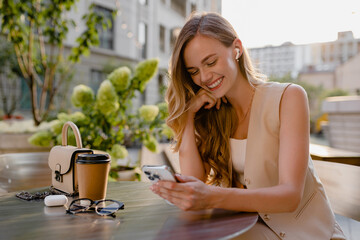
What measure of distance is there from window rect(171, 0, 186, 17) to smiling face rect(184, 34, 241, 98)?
2073 cm

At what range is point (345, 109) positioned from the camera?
4.62 metres

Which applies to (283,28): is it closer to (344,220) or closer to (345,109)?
(345,109)

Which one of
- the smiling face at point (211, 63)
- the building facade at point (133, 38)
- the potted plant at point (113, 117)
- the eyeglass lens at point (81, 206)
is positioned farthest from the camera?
the building facade at point (133, 38)

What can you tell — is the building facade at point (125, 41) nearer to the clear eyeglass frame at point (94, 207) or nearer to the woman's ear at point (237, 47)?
the woman's ear at point (237, 47)

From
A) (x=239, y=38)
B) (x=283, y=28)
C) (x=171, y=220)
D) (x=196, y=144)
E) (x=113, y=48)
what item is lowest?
(x=171, y=220)

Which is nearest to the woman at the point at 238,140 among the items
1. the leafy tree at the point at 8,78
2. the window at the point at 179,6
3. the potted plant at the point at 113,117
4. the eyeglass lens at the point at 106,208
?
the eyeglass lens at the point at 106,208

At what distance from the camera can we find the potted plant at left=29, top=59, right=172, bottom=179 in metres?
2.70

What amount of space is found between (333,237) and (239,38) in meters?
0.99

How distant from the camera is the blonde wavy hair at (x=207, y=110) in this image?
1.55 m

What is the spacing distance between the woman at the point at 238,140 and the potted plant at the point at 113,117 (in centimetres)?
112

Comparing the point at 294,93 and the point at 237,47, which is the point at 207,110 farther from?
the point at 294,93

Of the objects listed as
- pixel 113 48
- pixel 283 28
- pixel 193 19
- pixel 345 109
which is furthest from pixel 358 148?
pixel 113 48

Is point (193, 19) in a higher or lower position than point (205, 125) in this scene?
higher

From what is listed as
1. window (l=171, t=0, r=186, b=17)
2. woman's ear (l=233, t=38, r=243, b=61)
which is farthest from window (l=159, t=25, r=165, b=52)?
woman's ear (l=233, t=38, r=243, b=61)
